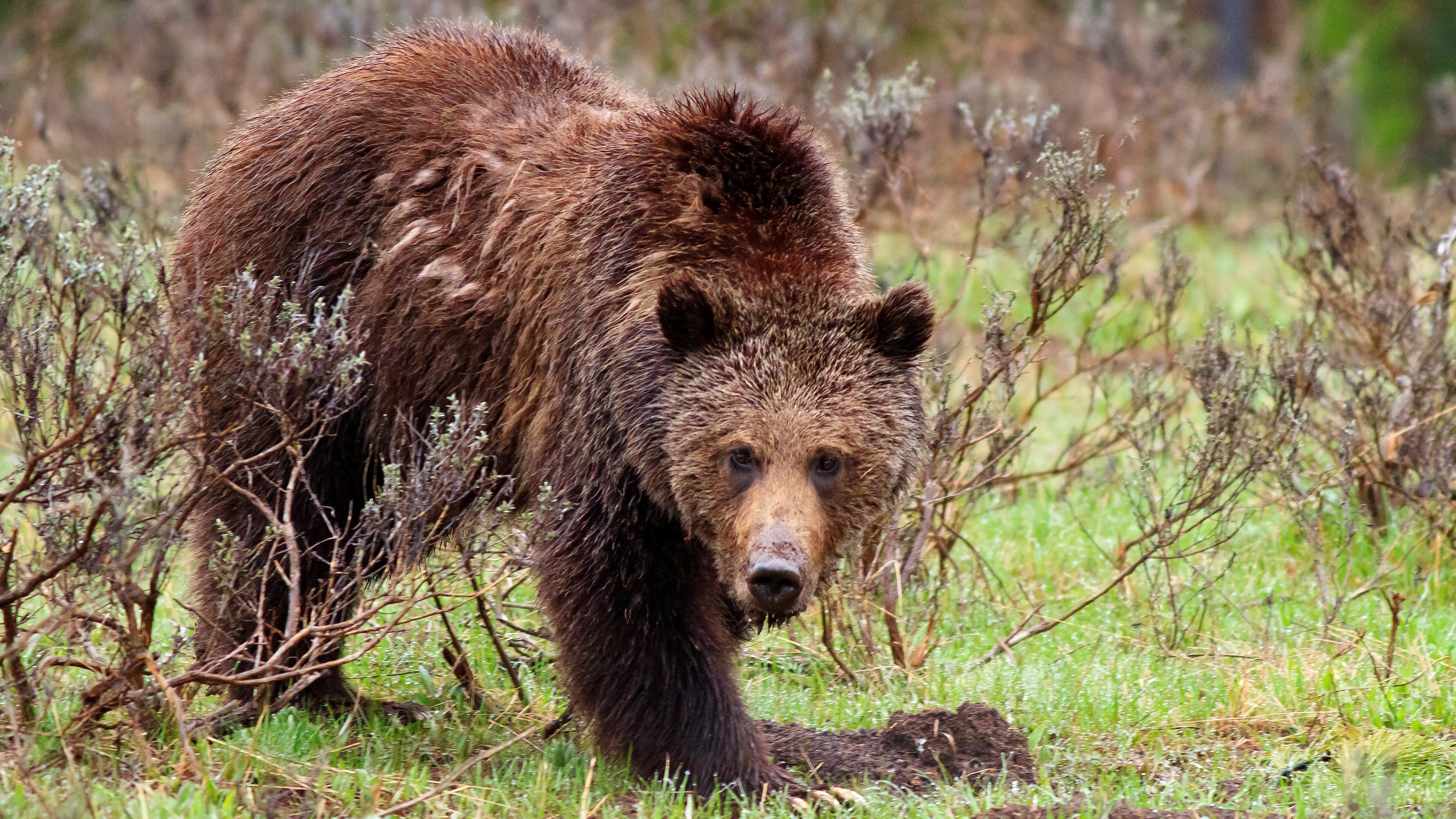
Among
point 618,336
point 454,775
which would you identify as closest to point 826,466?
point 618,336

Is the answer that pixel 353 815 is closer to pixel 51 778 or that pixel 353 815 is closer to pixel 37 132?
pixel 51 778

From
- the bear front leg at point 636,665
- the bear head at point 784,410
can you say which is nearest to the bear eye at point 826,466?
the bear head at point 784,410

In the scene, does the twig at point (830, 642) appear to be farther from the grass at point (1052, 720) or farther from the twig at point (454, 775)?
the twig at point (454, 775)

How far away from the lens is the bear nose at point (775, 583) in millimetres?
4398

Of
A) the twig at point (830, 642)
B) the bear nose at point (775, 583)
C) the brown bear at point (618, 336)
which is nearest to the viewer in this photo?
the bear nose at point (775, 583)

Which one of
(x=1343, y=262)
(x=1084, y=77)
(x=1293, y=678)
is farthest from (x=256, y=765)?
(x=1084, y=77)

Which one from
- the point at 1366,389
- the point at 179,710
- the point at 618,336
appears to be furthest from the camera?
the point at 1366,389

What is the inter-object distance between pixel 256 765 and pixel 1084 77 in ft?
43.3

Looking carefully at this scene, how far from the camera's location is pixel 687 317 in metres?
4.76

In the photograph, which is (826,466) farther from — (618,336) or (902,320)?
(618,336)

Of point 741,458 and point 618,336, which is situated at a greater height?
point 618,336

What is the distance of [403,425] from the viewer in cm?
545

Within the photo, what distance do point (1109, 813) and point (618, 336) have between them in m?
2.03

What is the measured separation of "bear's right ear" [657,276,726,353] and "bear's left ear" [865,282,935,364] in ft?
1.52
